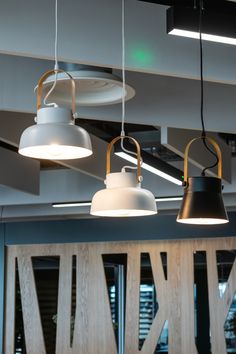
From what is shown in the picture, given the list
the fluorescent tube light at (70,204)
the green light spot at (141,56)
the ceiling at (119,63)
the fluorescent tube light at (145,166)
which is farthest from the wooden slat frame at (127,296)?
the green light spot at (141,56)

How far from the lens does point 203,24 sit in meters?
3.37

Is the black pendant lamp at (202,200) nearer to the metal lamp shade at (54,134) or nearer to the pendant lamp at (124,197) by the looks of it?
the pendant lamp at (124,197)

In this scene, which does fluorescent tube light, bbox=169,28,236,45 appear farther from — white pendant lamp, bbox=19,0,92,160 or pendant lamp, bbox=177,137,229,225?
white pendant lamp, bbox=19,0,92,160

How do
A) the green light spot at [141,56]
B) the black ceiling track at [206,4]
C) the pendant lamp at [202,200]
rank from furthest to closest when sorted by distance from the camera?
1. the black ceiling track at [206,4]
2. the green light spot at [141,56]
3. the pendant lamp at [202,200]

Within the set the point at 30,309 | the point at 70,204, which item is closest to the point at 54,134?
the point at 70,204

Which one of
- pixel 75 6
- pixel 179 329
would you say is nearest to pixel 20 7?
pixel 75 6

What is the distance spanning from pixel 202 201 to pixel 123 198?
479 mm

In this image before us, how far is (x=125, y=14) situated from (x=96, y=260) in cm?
672

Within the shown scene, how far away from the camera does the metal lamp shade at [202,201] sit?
12.0ft

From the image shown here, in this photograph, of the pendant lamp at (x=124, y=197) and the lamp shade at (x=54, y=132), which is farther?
the pendant lamp at (x=124, y=197)

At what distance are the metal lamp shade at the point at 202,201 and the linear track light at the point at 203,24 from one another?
691 millimetres

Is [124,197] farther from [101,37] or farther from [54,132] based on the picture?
[101,37]

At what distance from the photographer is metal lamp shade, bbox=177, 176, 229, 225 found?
12.0 feet

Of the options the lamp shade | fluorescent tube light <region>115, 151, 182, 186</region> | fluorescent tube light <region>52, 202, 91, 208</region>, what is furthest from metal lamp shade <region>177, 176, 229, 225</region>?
fluorescent tube light <region>52, 202, 91, 208</region>
